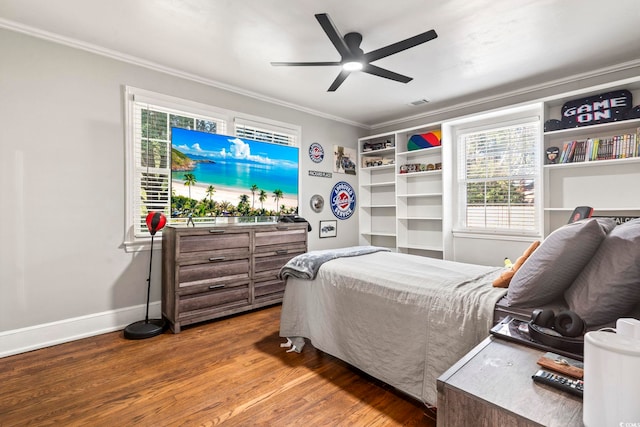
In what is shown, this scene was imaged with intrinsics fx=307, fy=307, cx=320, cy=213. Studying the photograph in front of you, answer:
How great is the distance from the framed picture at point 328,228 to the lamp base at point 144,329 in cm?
249

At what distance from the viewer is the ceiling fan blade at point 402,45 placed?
2.06m

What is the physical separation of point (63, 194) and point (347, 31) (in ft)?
9.30

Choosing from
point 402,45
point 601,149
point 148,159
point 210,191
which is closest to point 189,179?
point 210,191

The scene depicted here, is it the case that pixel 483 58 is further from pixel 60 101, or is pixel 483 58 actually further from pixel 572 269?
pixel 60 101

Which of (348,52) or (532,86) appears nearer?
(348,52)

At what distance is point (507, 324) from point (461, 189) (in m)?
3.46

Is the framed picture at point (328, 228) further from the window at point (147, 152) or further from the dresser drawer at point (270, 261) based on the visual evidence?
the window at point (147, 152)

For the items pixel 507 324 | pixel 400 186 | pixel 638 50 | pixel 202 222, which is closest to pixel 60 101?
pixel 202 222

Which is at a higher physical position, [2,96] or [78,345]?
[2,96]

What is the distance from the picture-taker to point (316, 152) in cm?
468

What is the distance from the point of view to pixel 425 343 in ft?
5.55

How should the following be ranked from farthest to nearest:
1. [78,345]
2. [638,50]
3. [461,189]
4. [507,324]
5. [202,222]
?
1. [461,189]
2. [202,222]
3. [638,50]
4. [78,345]
5. [507,324]

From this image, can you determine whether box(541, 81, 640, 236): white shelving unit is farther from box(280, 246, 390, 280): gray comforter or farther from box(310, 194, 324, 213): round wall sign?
box(310, 194, 324, 213): round wall sign

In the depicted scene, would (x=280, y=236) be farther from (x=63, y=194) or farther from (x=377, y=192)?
(x=377, y=192)
